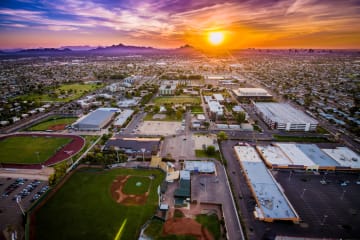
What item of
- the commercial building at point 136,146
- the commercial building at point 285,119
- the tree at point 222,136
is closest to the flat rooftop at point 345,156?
the commercial building at point 285,119

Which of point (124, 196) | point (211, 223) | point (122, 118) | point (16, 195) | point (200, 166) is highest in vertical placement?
point (122, 118)

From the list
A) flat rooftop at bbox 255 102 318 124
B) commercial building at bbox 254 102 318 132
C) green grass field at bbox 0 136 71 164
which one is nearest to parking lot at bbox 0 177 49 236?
green grass field at bbox 0 136 71 164

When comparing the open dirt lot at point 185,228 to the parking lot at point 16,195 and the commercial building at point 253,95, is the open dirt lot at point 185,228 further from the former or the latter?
the commercial building at point 253,95

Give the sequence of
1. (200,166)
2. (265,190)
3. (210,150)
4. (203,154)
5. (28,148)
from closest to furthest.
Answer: (265,190), (200,166), (210,150), (203,154), (28,148)

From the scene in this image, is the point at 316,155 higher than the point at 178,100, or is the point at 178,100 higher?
the point at 178,100

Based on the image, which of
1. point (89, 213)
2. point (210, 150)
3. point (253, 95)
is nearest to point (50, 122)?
point (89, 213)

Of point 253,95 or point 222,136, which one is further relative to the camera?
point 253,95

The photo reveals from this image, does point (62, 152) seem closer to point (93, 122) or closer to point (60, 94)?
point (93, 122)

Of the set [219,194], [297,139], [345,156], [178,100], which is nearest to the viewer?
[219,194]
